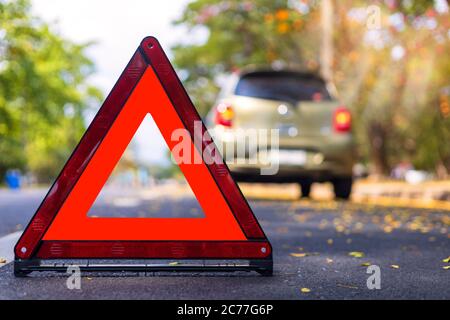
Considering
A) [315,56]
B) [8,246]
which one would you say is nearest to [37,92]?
[315,56]

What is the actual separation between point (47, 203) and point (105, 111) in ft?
2.00

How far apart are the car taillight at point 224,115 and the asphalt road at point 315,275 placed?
2.98m

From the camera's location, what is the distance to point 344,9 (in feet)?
82.0

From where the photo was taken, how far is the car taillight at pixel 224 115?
36.8ft

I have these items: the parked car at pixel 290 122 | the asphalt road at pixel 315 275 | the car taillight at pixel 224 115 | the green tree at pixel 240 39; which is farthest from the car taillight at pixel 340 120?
the green tree at pixel 240 39

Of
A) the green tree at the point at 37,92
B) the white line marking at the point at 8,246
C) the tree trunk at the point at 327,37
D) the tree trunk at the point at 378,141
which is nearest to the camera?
the white line marking at the point at 8,246

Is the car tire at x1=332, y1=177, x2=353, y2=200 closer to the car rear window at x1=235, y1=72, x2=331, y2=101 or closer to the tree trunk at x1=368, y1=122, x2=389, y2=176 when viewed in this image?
the car rear window at x1=235, y1=72, x2=331, y2=101

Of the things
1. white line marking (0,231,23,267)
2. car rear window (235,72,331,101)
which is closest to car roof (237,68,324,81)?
car rear window (235,72,331,101)

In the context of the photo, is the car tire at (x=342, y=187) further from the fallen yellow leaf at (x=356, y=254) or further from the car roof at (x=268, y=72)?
the fallen yellow leaf at (x=356, y=254)

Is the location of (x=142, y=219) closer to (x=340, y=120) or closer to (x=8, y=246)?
(x=8, y=246)

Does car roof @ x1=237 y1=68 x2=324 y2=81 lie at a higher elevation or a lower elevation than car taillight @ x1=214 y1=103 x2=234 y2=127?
higher


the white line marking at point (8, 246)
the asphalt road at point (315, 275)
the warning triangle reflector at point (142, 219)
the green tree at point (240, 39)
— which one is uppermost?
the green tree at point (240, 39)

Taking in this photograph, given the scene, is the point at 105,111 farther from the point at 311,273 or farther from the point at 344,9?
the point at 344,9

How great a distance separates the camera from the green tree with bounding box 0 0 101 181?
88.1 feet
